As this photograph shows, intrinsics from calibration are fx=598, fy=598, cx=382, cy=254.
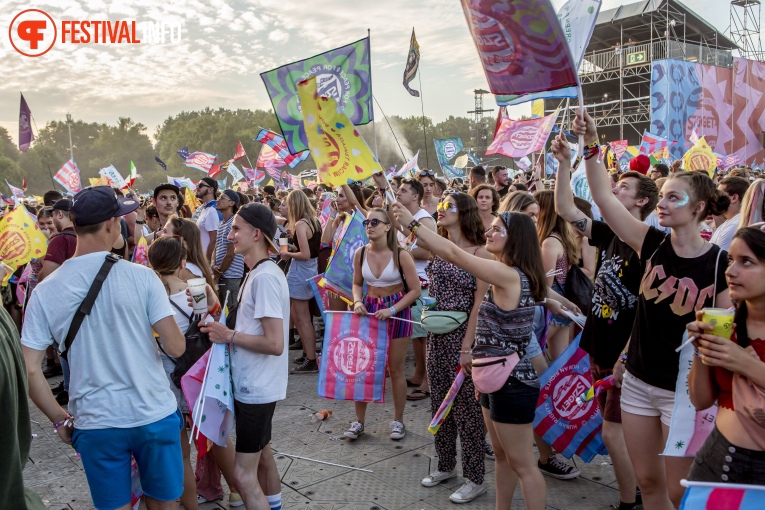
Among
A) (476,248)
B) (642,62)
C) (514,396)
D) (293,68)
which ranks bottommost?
(514,396)

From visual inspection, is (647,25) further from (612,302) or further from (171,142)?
(171,142)

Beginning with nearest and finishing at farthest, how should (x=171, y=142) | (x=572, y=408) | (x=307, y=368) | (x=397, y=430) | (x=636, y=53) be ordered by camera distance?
(x=572, y=408), (x=397, y=430), (x=307, y=368), (x=636, y=53), (x=171, y=142)

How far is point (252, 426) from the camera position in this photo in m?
3.15

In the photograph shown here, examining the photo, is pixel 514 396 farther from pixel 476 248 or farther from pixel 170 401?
pixel 170 401

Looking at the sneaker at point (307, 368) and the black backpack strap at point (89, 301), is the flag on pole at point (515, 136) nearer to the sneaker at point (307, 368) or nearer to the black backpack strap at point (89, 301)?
the sneaker at point (307, 368)

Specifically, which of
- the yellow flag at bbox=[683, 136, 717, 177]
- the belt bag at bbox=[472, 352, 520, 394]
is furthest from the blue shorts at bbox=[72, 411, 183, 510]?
the yellow flag at bbox=[683, 136, 717, 177]

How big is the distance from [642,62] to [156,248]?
32.5 m

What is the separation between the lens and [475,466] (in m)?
3.95

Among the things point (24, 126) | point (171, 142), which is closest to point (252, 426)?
point (24, 126)

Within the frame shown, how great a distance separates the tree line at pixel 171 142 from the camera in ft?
205

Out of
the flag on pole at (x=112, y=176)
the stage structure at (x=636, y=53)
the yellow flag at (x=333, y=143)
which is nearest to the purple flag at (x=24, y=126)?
the flag on pole at (x=112, y=176)

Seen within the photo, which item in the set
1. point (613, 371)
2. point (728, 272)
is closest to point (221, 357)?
point (613, 371)

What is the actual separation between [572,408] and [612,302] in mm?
1055

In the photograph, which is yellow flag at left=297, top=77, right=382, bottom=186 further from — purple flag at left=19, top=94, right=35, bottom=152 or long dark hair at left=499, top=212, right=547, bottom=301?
purple flag at left=19, top=94, right=35, bottom=152
